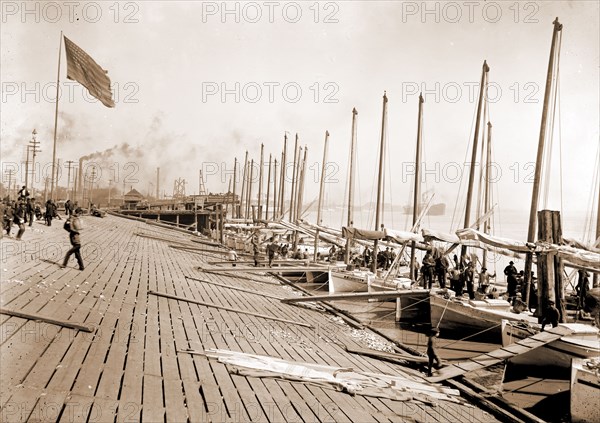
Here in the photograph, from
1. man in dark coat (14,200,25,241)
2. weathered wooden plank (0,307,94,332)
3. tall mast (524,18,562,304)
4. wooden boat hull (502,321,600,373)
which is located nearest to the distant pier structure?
man in dark coat (14,200,25,241)

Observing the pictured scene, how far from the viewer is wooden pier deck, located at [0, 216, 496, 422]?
16.5ft

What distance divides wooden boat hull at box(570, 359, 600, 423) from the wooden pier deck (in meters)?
2.63

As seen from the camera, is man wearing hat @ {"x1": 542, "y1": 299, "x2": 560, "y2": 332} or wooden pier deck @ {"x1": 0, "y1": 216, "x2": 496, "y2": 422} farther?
man wearing hat @ {"x1": 542, "y1": 299, "x2": 560, "y2": 332}

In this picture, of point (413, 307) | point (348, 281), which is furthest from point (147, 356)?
point (348, 281)

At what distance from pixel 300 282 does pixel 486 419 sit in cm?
2201

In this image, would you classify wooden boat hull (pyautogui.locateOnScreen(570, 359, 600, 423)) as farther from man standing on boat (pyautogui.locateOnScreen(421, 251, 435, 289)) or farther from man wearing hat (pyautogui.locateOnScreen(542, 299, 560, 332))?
man standing on boat (pyautogui.locateOnScreen(421, 251, 435, 289))

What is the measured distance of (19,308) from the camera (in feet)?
23.4

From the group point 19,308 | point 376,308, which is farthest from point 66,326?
point 376,308

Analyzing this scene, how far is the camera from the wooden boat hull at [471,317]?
16109 mm

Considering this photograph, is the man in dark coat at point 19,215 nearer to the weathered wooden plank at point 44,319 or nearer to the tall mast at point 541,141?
the weathered wooden plank at point 44,319

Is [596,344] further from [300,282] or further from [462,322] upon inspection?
[300,282]

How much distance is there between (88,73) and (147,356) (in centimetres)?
1367

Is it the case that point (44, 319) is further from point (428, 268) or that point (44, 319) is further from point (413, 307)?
point (428, 268)

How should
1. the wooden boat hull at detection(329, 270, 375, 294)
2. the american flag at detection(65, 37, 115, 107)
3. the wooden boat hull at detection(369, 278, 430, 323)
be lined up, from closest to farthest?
the american flag at detection(65, 37, 115, 107) → the wooden boat hull at detection(369, 278, 430, 323) → the wooden boat hull at detection(329, 270, 375, 294)
